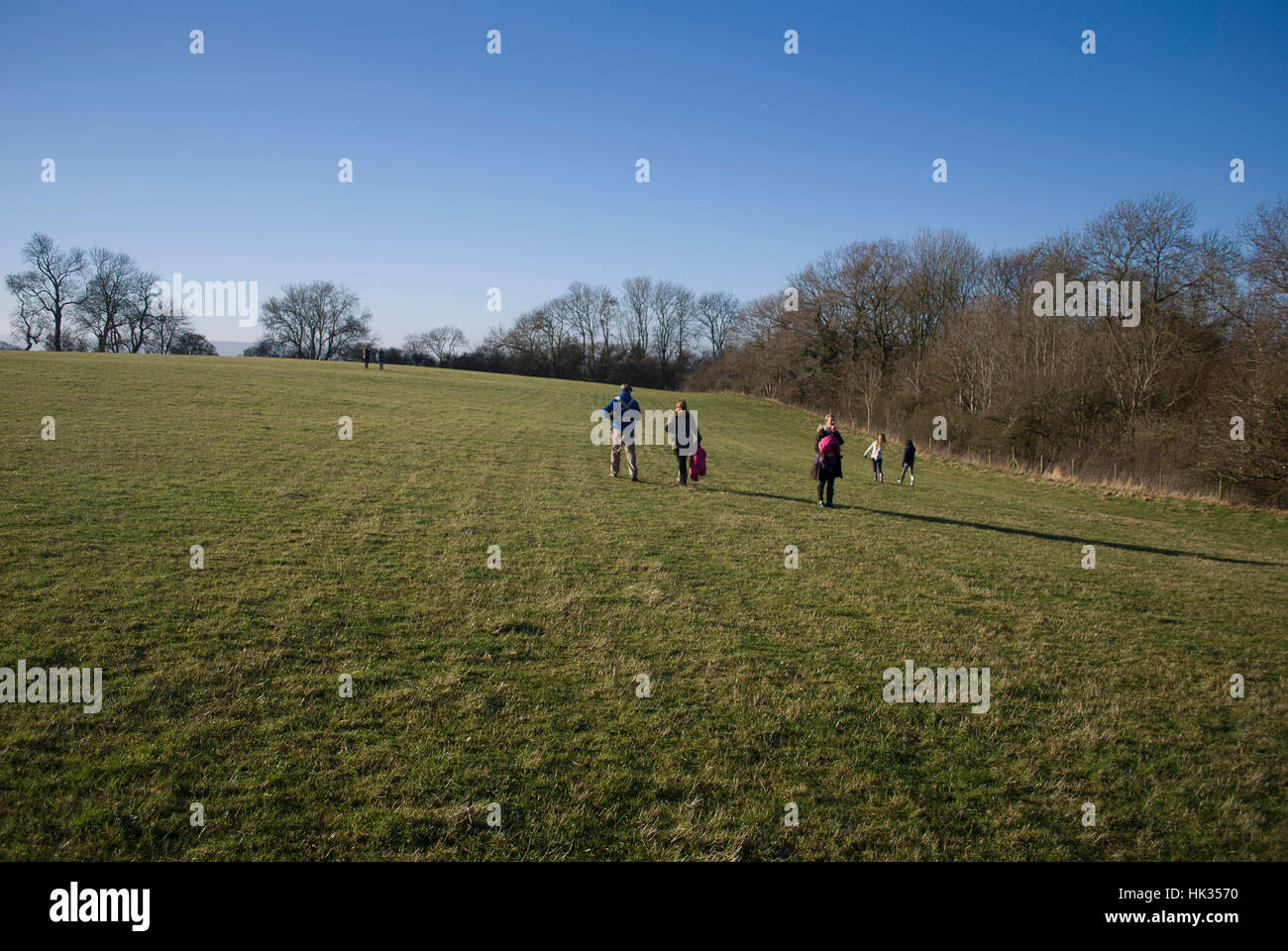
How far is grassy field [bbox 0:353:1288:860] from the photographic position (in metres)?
4.24

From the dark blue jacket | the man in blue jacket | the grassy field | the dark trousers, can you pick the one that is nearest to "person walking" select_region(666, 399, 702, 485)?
the man in blue jacket

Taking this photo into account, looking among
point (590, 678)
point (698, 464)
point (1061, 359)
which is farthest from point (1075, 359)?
point (590, 678)

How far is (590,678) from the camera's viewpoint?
6.23m

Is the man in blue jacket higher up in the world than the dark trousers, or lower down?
higher up

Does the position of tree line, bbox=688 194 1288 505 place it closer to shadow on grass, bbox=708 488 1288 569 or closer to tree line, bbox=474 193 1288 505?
tree line, bbox=474 193 1288 505

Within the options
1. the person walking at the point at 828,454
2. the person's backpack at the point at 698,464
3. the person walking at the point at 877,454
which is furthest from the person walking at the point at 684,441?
the person walking at the point at 877,454

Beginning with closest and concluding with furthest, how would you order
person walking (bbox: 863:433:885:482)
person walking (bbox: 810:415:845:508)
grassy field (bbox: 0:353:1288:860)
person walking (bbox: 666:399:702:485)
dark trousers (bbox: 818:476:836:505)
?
grassy field (bbox: 0:353:1288:860) → person walking (bbox: 810:415:845:508) → dark trousers (bbox: 818:476:836:505) → person walking (bbox: 666:399:702:485) → person walking (bbox: 863:433:885:482)

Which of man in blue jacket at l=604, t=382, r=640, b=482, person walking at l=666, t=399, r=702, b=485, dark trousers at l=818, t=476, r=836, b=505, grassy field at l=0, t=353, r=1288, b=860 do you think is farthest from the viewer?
person walking at l=666, t=399, r=702, b=485

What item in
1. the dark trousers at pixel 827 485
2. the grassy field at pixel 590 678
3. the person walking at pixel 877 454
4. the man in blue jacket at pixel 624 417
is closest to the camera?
the grassy field at pixel 590 678

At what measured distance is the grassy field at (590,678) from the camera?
424 centimetres

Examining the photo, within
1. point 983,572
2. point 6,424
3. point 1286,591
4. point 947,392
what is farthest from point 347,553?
point 947,392

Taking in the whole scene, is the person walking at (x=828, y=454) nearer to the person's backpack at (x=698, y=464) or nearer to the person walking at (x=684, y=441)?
the person's backpack at (x=698, y=464)
